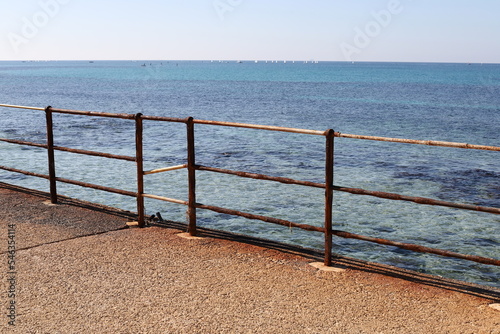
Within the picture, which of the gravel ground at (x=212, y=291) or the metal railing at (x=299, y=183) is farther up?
the metal railing at (x=299, y=183)

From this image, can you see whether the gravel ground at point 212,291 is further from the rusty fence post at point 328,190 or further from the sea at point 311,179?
the sea at point 311,179

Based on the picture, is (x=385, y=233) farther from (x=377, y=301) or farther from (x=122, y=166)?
(x=122, y=166)

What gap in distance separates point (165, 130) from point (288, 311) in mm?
26586

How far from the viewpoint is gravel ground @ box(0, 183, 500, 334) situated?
3754 millimetres

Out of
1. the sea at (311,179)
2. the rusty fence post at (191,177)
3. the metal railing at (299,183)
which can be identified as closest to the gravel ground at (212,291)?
the rusty fence post at (191,177)

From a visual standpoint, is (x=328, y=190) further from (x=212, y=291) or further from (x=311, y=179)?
(x=311, y=179)

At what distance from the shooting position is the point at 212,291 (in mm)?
4277

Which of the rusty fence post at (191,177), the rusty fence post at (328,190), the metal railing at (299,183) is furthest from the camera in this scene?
the rusty fence post at (191,177)

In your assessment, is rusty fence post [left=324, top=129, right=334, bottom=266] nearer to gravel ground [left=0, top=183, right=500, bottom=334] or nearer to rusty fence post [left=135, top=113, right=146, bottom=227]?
gravel ground [left=0, top=183, right=500, bottom=334]

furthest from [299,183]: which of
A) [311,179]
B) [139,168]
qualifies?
[311,179]

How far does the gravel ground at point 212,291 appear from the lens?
375 cm

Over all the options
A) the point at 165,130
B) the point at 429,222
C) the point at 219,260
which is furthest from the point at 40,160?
the point at 219,260

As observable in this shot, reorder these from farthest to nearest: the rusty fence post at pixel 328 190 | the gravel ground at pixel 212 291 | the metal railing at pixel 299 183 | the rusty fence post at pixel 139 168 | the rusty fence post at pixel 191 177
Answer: the rusty fence post at pixel 139 168 < the rusty fence post at pixel 191 177 < the rusty fence post at pixel 328 190 < the metal railing at pixel 299 183 < the gravel ground at pixel 212 291

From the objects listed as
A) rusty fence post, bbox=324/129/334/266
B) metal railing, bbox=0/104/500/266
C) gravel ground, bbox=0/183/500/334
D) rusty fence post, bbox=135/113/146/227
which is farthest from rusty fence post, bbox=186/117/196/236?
rusty fence post, bbox=324/129/334/266
